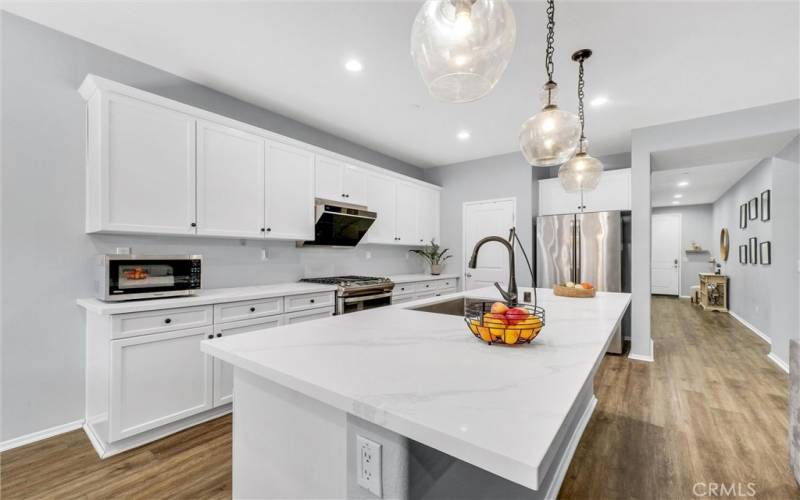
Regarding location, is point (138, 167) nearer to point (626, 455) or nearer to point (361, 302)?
point (361, 302)

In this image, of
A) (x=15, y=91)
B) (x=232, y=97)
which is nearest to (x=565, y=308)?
(x=232, y=97)

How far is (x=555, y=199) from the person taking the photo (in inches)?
185

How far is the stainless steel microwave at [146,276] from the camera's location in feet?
6.85

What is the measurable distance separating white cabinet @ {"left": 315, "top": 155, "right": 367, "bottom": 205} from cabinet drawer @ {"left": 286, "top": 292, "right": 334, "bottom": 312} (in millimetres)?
1036

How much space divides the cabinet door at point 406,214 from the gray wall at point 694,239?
8.16 metres

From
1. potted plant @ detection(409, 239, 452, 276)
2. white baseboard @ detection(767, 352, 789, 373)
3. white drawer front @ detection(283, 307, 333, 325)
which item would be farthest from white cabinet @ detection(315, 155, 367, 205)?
white baseboard @ detection(767, 352, 789, 373)

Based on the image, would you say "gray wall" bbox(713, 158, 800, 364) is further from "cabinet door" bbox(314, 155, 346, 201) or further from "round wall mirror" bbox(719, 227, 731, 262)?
"cabinet door" bbox(314, 155, 346, 201)

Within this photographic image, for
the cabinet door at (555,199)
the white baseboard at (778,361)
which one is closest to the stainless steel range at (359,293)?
the cabinet door at (555,199)

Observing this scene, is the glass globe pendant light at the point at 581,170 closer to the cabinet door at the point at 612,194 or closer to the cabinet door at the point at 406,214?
the cabinet door at the point at 612,194

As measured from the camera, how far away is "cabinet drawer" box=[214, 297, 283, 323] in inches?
95.4

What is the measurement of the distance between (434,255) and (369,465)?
454 cm

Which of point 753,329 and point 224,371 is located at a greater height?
point 224,371

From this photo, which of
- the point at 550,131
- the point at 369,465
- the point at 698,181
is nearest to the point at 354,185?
the point at 550,131

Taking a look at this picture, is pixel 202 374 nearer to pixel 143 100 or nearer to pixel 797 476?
pixel 143 100
